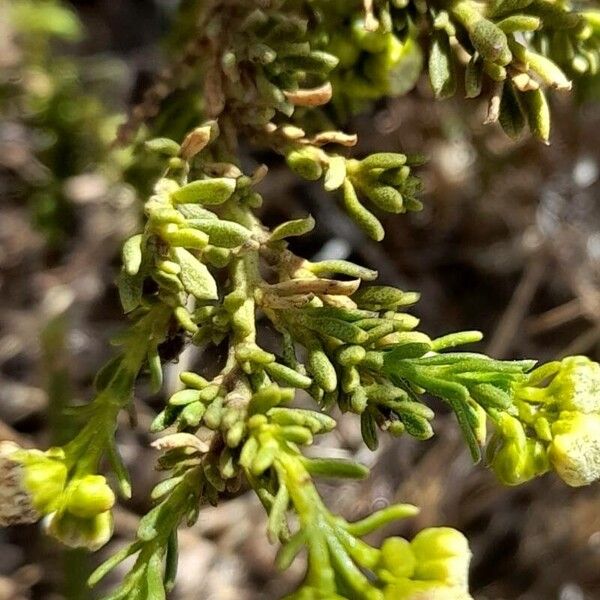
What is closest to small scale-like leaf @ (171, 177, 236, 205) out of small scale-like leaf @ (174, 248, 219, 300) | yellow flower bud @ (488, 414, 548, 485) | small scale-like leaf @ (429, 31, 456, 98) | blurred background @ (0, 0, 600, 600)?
small scale-like leaf @ (174, 248, 219, 300)

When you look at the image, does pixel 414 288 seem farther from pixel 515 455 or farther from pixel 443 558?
pixel 443 558

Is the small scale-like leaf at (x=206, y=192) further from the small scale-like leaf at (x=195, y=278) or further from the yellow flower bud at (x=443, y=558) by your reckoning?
the yellow flower bud at (x=443, y=558)

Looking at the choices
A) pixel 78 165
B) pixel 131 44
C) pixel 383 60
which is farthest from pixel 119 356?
pixel 131 44

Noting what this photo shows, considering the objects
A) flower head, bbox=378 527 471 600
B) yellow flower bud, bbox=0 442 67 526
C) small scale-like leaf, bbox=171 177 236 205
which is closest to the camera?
flower head, bbox=378 527 471 600

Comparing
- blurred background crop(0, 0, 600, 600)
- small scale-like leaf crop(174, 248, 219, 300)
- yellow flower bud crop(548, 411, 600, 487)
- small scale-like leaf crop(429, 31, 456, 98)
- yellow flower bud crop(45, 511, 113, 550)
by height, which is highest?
small scale-like leaf crop(429, 31, 456, 98)

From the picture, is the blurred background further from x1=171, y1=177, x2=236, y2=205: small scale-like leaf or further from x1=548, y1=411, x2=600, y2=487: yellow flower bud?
x1=548, y1=411, x2=600, y2=487: yellow flower bud

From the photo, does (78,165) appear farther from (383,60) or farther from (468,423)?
(468,423)

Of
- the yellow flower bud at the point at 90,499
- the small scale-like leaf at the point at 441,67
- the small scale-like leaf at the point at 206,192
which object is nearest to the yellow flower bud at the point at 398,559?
the yellow flower bud at the point at 90,499
